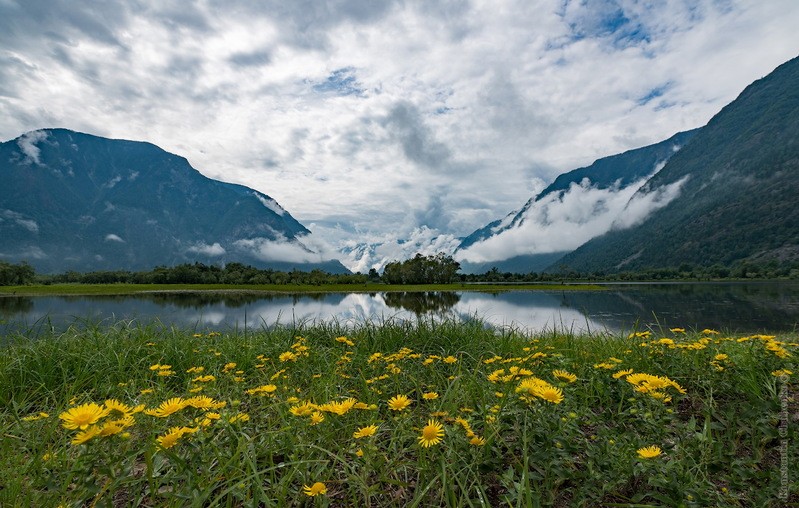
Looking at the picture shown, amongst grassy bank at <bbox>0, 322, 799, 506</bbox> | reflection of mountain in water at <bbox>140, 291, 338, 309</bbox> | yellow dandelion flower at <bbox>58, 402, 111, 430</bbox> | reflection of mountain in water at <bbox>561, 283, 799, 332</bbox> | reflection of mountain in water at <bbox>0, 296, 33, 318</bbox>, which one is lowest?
reflection of mountain in water at <bbox>561, 283, 799, 332</bbox>

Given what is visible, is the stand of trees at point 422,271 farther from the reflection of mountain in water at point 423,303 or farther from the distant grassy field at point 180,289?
the reflection of mountain in water at point 423,303

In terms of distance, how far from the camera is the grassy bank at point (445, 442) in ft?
6.23

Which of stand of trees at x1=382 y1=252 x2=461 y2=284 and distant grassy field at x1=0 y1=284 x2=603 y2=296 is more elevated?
stand of trees at x1=382 y1=252 x2=461 y2=284

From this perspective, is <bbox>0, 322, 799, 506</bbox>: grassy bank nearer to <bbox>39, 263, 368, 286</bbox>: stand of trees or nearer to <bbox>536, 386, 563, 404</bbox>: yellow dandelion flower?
<bbox>536, 386, 563, 404</bbox>: yellow dandelion flower

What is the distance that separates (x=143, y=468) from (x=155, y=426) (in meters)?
0.40

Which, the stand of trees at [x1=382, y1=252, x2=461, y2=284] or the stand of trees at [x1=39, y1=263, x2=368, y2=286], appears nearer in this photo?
the stand of trees at [x1=39, y1=263, x2=368, y2=286]

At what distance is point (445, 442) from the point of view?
2275mm

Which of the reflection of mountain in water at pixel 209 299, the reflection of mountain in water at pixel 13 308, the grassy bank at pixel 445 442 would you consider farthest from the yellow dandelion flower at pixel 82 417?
the reflection of mountain in water at pixel 209 299

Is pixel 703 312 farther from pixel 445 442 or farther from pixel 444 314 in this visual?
pixel 445 442

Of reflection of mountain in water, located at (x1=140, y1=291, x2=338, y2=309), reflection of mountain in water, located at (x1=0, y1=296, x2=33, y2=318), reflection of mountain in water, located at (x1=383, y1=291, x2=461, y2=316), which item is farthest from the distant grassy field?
reflection of mountain in water, located at (x1=383, y1=291, x2=461, y2=316)

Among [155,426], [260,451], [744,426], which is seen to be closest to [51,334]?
[155,426]

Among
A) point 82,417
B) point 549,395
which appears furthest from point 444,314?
point 82,417

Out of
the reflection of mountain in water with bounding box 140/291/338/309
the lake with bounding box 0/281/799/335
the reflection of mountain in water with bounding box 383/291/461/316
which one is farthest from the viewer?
the reflection of mountain in water with bounding box 140/291/338/309

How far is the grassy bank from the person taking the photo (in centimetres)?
190
